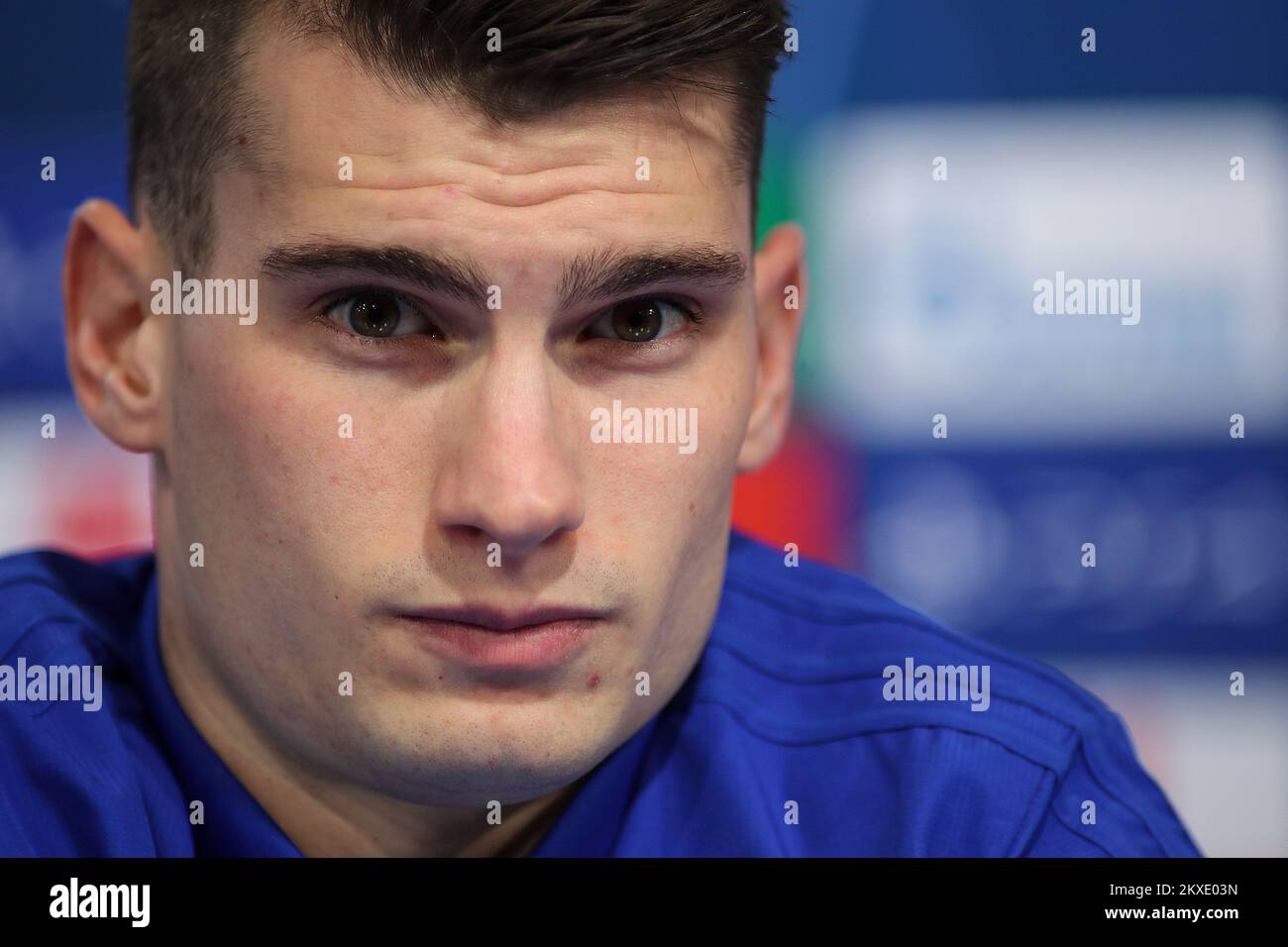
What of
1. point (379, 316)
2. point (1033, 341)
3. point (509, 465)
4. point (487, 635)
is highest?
point (1033, 341)

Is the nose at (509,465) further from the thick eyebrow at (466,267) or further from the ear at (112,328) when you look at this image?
the ear at (112,328)

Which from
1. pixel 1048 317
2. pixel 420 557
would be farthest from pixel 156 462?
pixel 1048 317

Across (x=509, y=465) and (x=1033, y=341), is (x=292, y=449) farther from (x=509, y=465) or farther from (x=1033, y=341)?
(x=1033, y=341)

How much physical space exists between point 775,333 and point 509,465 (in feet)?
1.48

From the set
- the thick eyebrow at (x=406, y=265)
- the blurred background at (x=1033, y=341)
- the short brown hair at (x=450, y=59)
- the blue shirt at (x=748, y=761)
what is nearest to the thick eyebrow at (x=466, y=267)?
the thick eyebrow at (x=406, y=265)

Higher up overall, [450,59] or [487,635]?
[450,59]

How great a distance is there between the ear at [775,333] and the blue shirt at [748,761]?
0.24 m

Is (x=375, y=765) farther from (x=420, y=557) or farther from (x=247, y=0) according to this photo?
(x=247, y=0)

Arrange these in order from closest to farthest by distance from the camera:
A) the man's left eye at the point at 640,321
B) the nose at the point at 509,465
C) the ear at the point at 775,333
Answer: the nose at the point at 509,465 → the man's left eye at the point at 640,321 → the ear at the point at 775,333

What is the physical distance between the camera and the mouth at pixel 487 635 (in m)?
1.11

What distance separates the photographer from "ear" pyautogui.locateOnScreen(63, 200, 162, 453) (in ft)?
4.12

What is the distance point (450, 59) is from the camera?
1088 millimetres

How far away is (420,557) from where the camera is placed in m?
1.10

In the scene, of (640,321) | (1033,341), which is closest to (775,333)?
(640,321)
